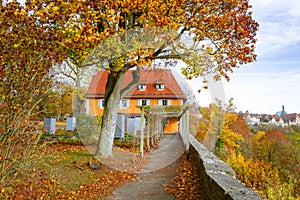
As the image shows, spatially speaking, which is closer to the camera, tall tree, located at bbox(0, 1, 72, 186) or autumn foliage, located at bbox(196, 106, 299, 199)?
tall tree, located at bbox(0, 1, 72, 186)

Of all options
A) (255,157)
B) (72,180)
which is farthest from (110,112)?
(255,157)

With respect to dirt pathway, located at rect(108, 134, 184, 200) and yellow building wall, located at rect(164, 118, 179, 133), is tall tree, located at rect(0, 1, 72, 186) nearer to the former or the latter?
dirt pathway, located at rect(108, 134, 184, 200)

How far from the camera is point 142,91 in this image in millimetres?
15305

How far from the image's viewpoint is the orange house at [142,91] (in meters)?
11.9

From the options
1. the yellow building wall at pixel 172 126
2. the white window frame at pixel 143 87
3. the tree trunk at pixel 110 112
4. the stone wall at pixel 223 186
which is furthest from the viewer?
the yellow building wall at pixel 172 126

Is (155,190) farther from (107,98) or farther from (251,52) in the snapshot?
(251,52)

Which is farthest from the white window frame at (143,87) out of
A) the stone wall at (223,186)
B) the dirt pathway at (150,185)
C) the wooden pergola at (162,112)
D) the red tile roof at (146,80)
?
the stone wall at (223,186)

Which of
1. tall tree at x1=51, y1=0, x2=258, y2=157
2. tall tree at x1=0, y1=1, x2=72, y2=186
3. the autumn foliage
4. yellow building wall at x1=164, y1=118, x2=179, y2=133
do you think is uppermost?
tall tree at x1=51, y1=0, x2=258, y2=157

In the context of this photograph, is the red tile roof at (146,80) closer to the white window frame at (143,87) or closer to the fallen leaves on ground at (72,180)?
the white window frame at (143,87)

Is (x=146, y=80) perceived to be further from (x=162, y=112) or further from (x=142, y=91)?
(x=162, y=112)

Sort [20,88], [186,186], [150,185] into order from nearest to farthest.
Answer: [20,88], [186,186], [150,185]

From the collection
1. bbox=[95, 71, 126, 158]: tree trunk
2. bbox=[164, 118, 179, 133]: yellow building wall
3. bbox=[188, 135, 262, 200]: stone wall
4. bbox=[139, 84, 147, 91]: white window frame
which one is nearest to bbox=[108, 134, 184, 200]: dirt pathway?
bbox=[188, 135, 262, 200]: stone wall

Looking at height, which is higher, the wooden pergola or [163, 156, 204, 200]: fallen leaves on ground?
the wooden pergola

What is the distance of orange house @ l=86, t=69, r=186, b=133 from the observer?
11.9 meters
